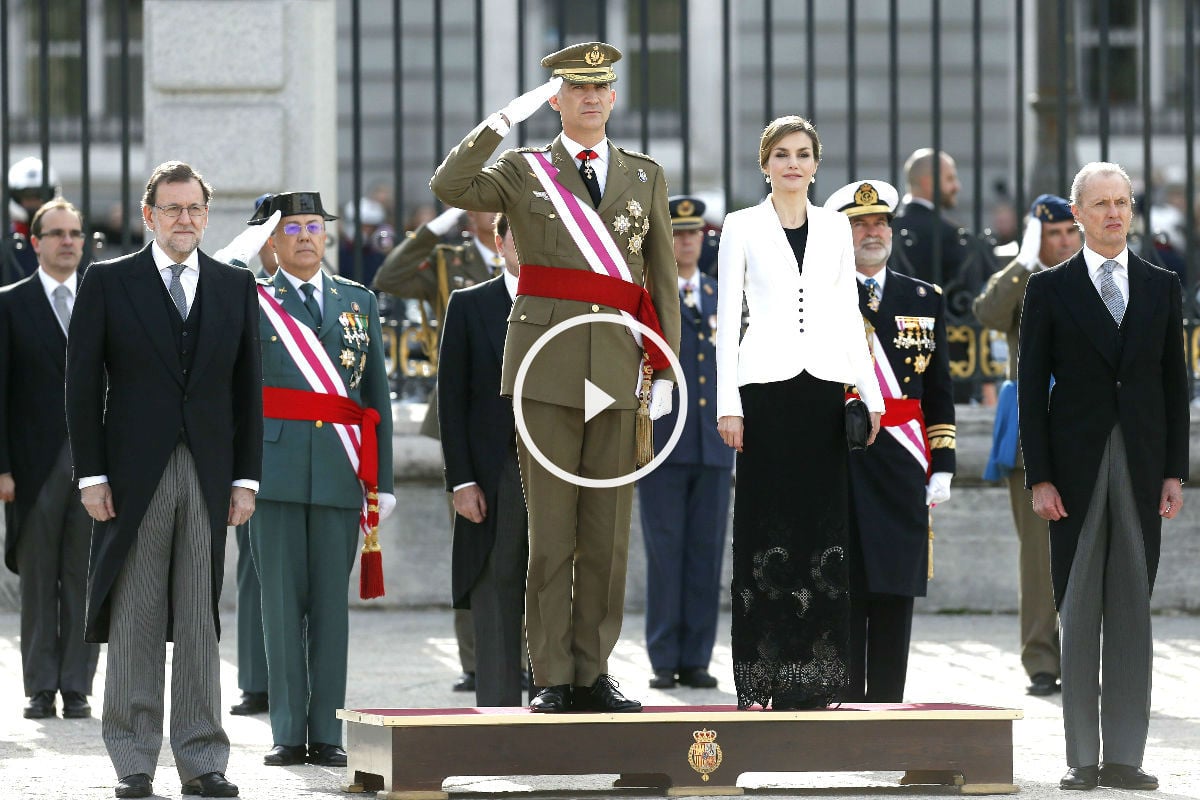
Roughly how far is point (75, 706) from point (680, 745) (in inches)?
111

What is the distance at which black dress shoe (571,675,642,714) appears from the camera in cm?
634

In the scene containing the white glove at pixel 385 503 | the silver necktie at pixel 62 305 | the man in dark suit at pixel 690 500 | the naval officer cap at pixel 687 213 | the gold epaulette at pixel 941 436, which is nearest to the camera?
the white glove at pixel 385 503

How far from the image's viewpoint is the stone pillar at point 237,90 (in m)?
10.4

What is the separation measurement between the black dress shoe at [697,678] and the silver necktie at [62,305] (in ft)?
8.49

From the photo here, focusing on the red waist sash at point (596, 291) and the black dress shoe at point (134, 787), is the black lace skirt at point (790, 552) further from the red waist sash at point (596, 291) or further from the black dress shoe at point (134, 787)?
the black dress shoe at point (134, 787)

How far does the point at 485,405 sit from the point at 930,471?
1.40 m

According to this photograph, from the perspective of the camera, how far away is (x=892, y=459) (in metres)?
7.25

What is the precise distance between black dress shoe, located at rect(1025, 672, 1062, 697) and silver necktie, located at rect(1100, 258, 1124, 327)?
A: 224cm

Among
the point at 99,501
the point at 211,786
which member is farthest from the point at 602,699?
the point at 99,501

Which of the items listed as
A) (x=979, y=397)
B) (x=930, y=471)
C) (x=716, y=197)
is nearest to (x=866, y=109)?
(x=716, y=197)

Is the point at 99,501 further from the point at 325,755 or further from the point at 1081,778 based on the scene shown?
the point at 1081,778
